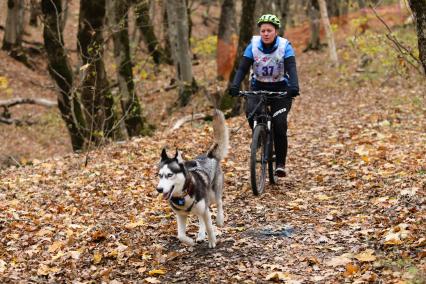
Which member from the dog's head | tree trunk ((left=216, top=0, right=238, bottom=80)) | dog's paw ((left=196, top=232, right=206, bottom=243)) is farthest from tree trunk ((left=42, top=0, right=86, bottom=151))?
tree trunk ((left=216, top=0, right=238, bottom=80))

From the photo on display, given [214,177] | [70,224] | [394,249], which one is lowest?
[70,224]

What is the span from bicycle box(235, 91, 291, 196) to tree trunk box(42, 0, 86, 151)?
6671 millimetres

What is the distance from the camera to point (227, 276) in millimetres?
5984

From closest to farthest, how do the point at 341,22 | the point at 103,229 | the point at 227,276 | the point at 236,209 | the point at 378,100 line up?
the point at 227,276
the point at 103,229
the point at 236,209
the point at 378,100
the point at 341,22

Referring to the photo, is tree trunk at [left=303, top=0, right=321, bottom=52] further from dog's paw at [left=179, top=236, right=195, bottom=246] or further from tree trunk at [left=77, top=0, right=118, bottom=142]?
dog's paw at [left=179, top=236, right=195, bottom=246]

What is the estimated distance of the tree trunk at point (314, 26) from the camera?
97.1ft

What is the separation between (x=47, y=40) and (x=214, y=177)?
9.47 m

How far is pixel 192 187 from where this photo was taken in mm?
6227

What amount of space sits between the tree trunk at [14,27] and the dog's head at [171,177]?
2531 cm

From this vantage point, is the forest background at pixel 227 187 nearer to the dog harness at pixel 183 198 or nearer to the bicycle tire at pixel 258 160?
the bicycle tire at pixel 258 160

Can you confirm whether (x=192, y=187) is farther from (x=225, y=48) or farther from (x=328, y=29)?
(x=328, y=29)

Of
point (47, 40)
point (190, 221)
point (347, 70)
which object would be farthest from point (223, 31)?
point (190, 221)

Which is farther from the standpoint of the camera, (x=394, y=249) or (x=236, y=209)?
(x=236, y=209)

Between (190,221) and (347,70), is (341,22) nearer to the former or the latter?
(347,70)
